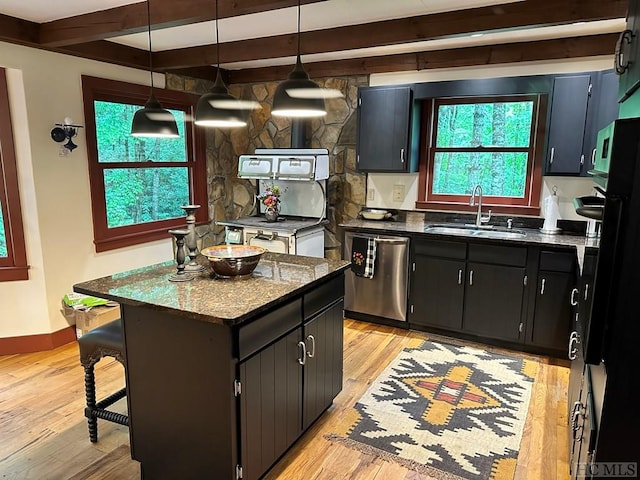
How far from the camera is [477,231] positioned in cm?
394

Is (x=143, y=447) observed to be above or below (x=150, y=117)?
below

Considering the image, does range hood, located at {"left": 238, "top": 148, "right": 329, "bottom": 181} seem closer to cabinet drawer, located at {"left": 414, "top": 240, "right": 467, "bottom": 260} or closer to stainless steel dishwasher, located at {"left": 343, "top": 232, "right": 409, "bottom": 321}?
stainless steel dishwasher, located at {"left": 343, "top": 232, "right": 409, "bottom": 321}

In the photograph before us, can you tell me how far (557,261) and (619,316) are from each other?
87.5 inches

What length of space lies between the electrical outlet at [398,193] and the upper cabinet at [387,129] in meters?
0.27

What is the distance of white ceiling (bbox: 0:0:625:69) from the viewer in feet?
9.34

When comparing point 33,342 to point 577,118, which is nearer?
point 577,118

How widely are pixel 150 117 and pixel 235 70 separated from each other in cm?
281

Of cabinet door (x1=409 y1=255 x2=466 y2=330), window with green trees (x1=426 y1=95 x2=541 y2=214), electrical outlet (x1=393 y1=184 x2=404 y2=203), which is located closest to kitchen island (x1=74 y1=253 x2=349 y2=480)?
cabinet door (x1=409 y1=255 x2=466 y2=330)

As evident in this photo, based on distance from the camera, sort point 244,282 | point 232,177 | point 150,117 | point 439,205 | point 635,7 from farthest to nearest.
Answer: point 232,177
point 439,205
point 150,117
point 244,282
point 635,7

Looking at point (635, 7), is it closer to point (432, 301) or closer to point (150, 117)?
point (150, 117)

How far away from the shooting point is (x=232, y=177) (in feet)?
17.6

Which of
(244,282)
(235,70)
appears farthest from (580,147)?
(235,70)

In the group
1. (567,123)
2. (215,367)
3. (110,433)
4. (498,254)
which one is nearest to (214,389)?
(215,367)

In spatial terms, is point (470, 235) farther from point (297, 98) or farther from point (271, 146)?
point (271, 146)
